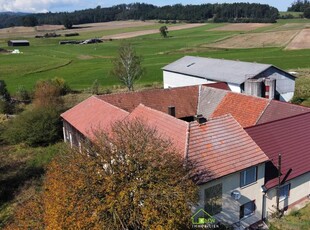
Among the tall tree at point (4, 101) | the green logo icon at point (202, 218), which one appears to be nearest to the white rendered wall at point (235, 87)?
the green logo icon at point (202, 218)

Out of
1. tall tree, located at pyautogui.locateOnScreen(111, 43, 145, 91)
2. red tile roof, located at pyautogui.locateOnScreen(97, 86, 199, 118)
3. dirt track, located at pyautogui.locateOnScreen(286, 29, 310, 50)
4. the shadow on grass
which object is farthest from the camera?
dirt track, located at pyautogui.locateOnScreen(286, 29, 310, 50)

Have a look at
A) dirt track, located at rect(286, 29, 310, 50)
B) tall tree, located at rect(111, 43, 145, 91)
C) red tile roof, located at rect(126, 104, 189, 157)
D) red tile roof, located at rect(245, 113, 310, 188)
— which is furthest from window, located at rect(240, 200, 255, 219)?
dirt track, located at rect(286, 29, 310, 50)

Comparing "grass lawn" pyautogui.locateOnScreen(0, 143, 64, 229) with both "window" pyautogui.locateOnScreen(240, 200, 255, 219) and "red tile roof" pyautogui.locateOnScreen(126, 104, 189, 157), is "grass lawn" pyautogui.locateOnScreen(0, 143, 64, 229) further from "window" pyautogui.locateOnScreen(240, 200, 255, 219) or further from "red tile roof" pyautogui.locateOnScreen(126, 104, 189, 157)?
"window" pyautogui.locateOnScreen(240, 200, 255, 219)

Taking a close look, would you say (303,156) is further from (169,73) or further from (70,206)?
(169,73)

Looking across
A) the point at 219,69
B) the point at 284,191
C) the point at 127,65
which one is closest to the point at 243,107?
the point at 284,191

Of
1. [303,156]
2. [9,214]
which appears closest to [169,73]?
[303,156]

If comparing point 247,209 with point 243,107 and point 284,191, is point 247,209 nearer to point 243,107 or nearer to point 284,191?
point 284,191
